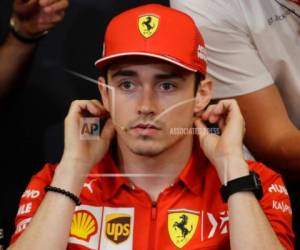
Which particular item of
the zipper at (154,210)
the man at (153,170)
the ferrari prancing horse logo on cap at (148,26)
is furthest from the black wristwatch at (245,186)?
the ferrari prancing horse logo on cap at (148,26)

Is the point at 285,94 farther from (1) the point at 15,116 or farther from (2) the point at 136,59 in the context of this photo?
(1) the point at 15,116

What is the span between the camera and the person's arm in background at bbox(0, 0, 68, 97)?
82 centimetres

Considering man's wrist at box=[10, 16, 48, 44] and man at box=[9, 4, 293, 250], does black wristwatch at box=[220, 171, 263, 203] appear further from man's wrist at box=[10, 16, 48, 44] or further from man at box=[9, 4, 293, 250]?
man's wrist at box=[10, 16, 48, 44]

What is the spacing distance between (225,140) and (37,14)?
337mm

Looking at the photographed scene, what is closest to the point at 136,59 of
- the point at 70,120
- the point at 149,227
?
the point at 70,120

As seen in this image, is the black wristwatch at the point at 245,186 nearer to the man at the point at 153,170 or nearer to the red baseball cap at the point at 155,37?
the man at the point at 153,170

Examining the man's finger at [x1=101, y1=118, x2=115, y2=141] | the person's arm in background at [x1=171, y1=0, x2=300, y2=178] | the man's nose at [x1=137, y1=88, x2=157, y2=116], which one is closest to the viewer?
the man's nose at [x1=137, y1=88, x2=157, y2=116]

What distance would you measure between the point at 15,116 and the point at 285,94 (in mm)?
476

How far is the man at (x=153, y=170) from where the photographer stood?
0.75 m

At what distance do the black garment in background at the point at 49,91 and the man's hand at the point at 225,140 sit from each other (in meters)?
0.18

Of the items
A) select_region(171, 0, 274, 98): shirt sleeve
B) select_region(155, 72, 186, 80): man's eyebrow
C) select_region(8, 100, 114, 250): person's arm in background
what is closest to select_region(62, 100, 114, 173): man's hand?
select_region(8, 100, 114, 250): person's arm in background

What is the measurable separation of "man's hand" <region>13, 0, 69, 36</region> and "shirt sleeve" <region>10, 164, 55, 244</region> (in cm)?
22

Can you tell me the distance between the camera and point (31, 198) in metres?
0.85

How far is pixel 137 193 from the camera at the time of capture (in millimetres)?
841
